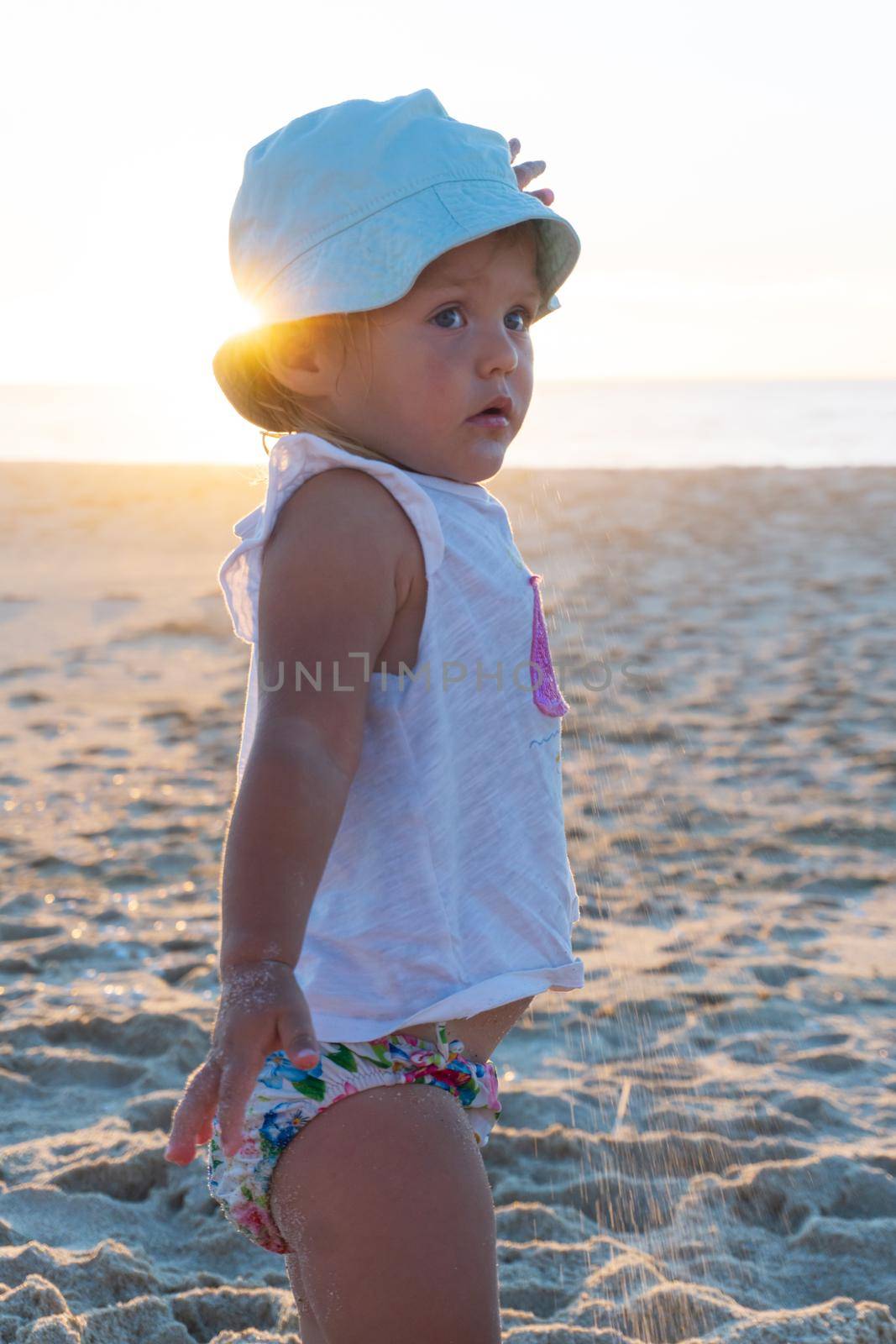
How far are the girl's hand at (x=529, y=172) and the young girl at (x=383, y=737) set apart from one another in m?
0.12

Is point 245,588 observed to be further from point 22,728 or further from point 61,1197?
point 22,728

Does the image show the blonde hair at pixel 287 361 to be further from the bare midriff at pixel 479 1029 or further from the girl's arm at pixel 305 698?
the bare midriff at pixel 479 1029

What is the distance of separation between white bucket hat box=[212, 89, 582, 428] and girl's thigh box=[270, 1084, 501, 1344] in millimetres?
797

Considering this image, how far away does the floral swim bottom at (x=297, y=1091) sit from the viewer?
1.31 m

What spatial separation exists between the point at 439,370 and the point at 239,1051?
74 cm

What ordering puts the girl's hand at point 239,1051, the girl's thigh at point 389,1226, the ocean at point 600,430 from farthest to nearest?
1. the ocean at point 600,430
2. the girl's thigh at point 389,1226
3. the girl's hand at point 239,1051

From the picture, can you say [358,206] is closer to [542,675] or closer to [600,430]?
[542,675]

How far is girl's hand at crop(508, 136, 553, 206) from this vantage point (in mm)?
1768

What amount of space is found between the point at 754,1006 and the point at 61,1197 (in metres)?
1.63

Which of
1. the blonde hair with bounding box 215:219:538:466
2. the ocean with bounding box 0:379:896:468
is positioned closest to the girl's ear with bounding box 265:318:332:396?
the blonde hair with bounding box 215:219:538:466

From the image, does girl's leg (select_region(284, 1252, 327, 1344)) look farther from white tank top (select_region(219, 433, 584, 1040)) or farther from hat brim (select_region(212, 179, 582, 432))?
hat brim (select_region(212, 179, 582, 432))

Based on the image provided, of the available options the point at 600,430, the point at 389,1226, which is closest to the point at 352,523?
the point at 389,1226

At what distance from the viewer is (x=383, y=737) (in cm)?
146

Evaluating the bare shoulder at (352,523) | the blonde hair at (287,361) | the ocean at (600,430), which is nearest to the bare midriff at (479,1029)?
the bare shoulder at (352,523)
